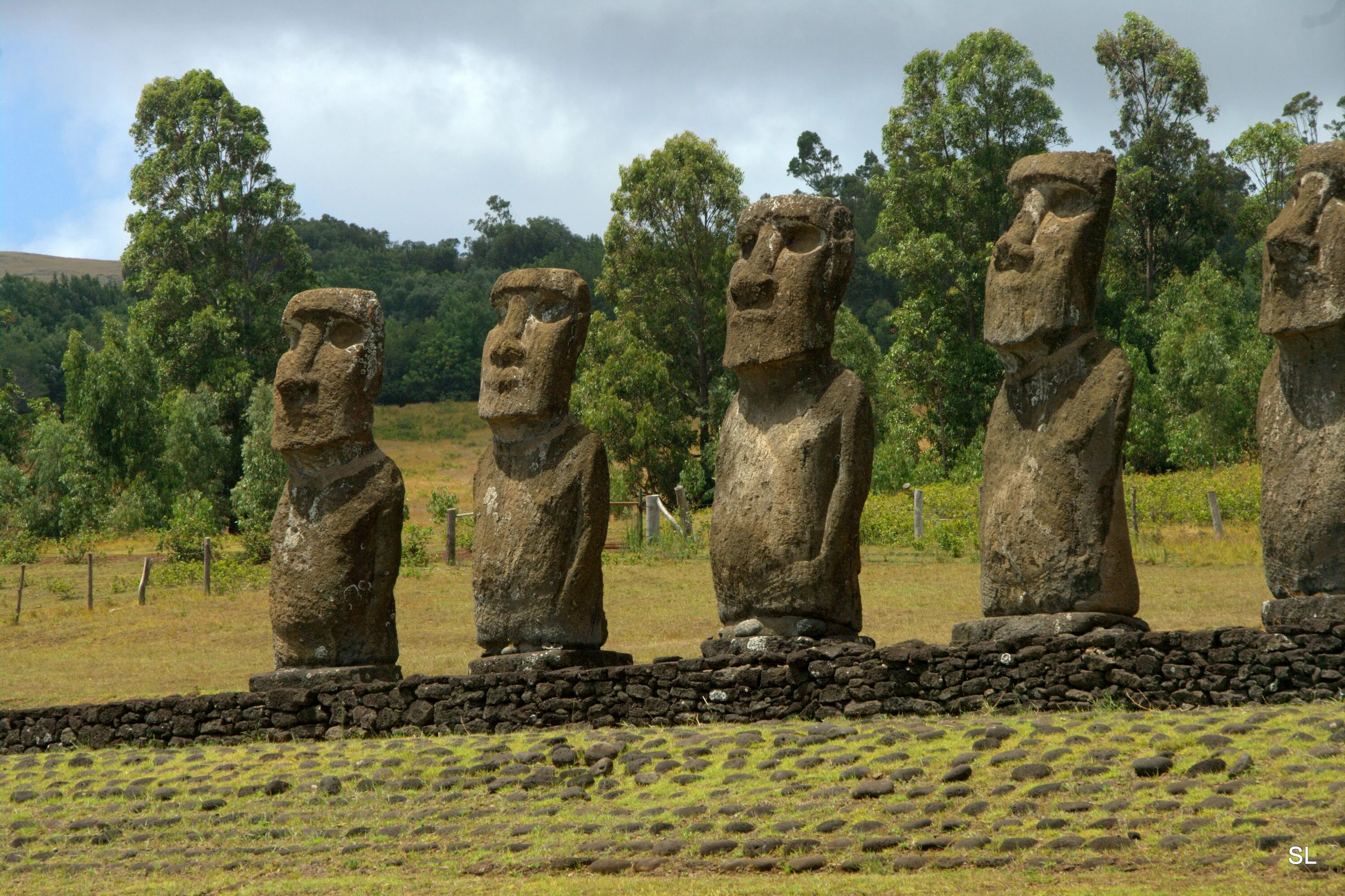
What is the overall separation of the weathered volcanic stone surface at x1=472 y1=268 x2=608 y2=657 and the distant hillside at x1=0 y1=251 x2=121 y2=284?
11670 centimetres

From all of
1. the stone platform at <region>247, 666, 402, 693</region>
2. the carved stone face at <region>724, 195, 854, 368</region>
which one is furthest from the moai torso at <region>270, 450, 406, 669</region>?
the carved stone face at <region>724, 195, 854, 368</region>

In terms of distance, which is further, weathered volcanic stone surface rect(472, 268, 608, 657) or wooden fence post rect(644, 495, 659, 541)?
wooden fence post rect(644, 495, 659, 541)

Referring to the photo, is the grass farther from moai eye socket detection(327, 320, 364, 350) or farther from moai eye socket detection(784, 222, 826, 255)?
moai eye socket detection(784, 222, 826, 255)

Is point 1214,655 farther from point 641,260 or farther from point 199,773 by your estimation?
point 641,260

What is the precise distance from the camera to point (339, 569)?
12.9m

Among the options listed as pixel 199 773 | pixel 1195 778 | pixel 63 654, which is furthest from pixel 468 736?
pixel 63 654

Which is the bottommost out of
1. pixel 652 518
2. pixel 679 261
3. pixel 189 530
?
pixel 189 530

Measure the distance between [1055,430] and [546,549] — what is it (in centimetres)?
424

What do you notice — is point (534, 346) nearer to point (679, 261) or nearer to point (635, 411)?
point (635, 411)

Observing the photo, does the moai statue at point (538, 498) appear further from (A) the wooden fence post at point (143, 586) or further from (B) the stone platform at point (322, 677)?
(A) the wooden fence post at point (143, 586)

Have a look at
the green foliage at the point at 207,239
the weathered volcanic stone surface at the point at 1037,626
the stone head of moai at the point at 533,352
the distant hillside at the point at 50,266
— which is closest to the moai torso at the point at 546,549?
the stone head of moai at the point at 533,352

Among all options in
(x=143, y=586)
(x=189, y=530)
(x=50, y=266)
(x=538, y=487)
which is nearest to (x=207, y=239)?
(x=189, y=530)

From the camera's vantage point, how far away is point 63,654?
21.3 m

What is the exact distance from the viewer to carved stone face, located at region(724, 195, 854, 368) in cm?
1209
